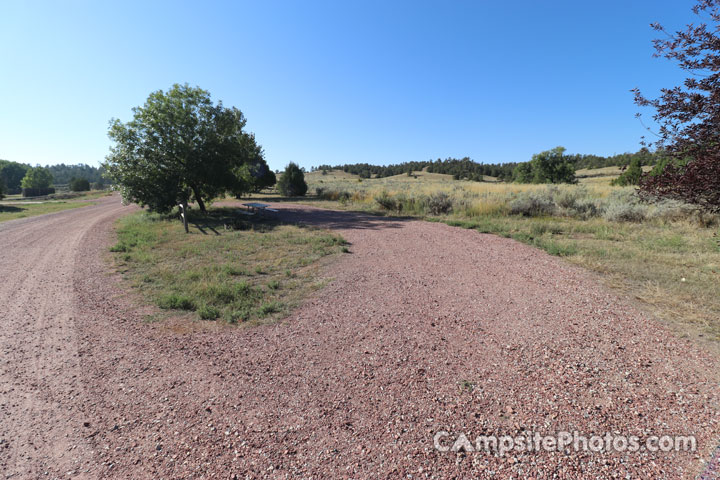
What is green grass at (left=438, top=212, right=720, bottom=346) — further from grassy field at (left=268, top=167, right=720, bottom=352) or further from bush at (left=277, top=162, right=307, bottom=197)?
bush at (left=277, top=162, right=307, bottom=197)

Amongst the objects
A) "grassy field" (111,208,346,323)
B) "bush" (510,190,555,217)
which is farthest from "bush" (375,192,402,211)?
"grassy field" (111,208,346,323)

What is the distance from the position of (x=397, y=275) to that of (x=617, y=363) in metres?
3.59

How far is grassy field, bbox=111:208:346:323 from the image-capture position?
4.85 metres

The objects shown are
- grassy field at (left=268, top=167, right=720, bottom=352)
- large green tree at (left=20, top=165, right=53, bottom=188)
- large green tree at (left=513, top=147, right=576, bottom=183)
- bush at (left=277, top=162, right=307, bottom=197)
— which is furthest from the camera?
large green tree at (left=20, top=165, right=53, bottom=188)

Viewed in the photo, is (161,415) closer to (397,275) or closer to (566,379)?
(566,379)

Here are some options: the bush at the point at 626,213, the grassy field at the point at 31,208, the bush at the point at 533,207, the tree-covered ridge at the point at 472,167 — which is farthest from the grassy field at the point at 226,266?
the tree-covered ridge at the point at 472,167

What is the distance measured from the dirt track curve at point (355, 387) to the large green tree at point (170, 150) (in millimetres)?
10095

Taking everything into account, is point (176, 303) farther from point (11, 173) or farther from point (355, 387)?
point (11, 173)

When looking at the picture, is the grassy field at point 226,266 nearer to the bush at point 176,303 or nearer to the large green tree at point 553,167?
the bush at point 176,303

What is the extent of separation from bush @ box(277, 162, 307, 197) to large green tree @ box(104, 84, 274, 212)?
Result: 50.7 ft

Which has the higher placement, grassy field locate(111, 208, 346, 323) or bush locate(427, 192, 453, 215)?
bush locate(427, 192, 453, 215)

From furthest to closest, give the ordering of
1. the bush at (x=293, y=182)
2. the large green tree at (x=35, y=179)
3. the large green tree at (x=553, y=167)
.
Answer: the large green tree at (x=35, y=179) → the large green tree at (x=553, y=167) → the bush at (x=293, y=182)

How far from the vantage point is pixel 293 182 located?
3114 cm

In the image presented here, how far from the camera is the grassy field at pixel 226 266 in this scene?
4852 millimetres
